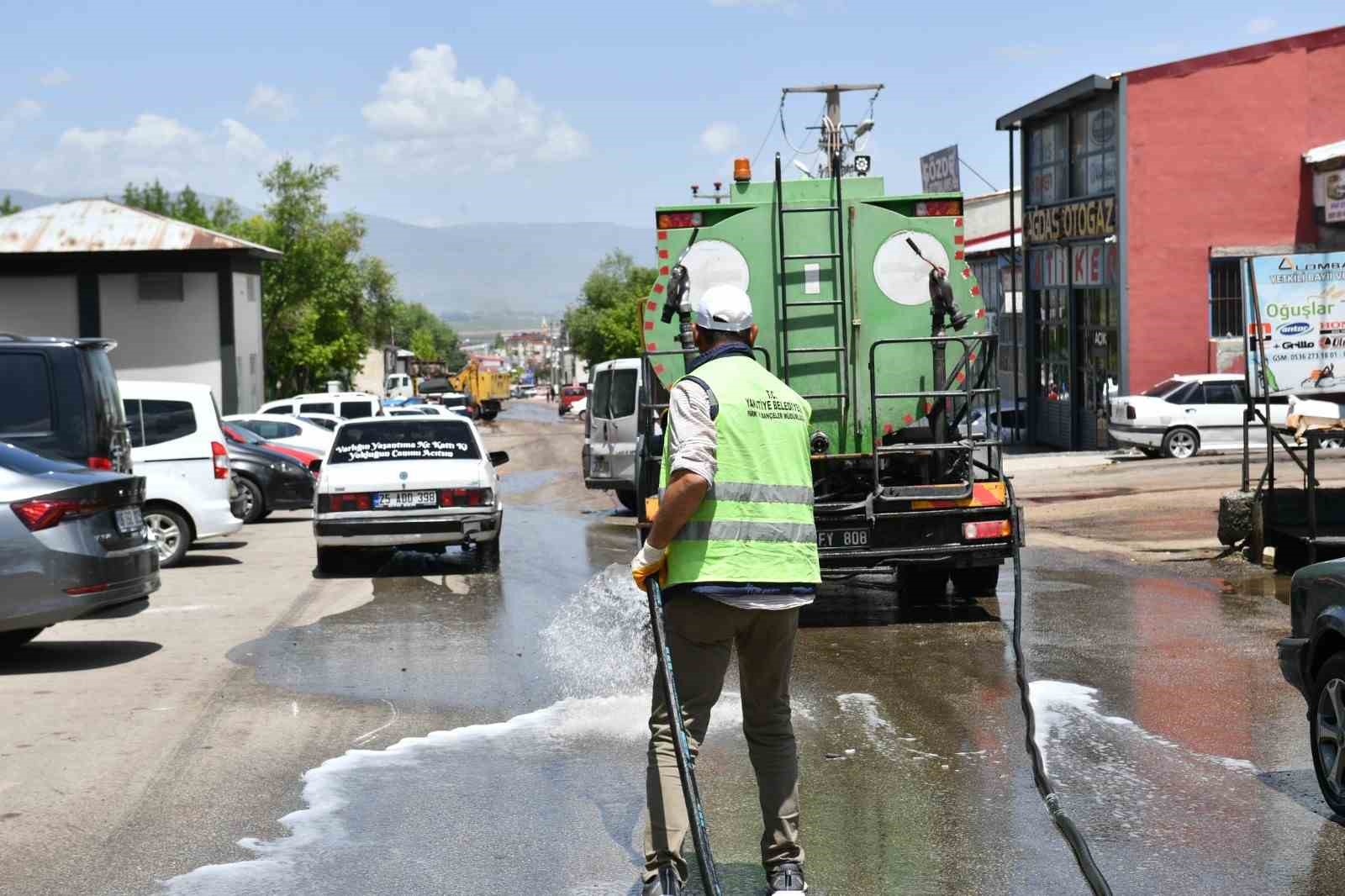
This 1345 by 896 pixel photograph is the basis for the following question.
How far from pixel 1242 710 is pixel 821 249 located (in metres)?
4.83

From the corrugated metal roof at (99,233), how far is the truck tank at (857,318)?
33427mm

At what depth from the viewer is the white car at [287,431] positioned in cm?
2748

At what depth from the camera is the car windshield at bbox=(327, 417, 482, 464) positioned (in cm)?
1562

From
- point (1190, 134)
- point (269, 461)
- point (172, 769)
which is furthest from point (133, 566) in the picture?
point (1190, 134)

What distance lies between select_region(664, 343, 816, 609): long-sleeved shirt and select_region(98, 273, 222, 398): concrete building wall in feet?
135

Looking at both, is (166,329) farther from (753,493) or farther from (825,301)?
(753,493)

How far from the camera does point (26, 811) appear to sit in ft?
21.5

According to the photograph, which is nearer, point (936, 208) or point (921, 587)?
point (936, 208)

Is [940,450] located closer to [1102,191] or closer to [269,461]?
[269,461]

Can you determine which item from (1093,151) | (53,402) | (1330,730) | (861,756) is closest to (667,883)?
(861,756)

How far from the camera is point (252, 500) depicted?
22125 millimetres

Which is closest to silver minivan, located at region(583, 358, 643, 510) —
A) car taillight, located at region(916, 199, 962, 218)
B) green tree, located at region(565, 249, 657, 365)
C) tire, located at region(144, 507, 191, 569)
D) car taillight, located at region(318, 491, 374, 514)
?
tire, located at region(144, 507, 191, 569)

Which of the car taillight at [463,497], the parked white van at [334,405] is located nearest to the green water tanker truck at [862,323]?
the car taillight at [463,497]

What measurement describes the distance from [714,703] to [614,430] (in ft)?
58.0
